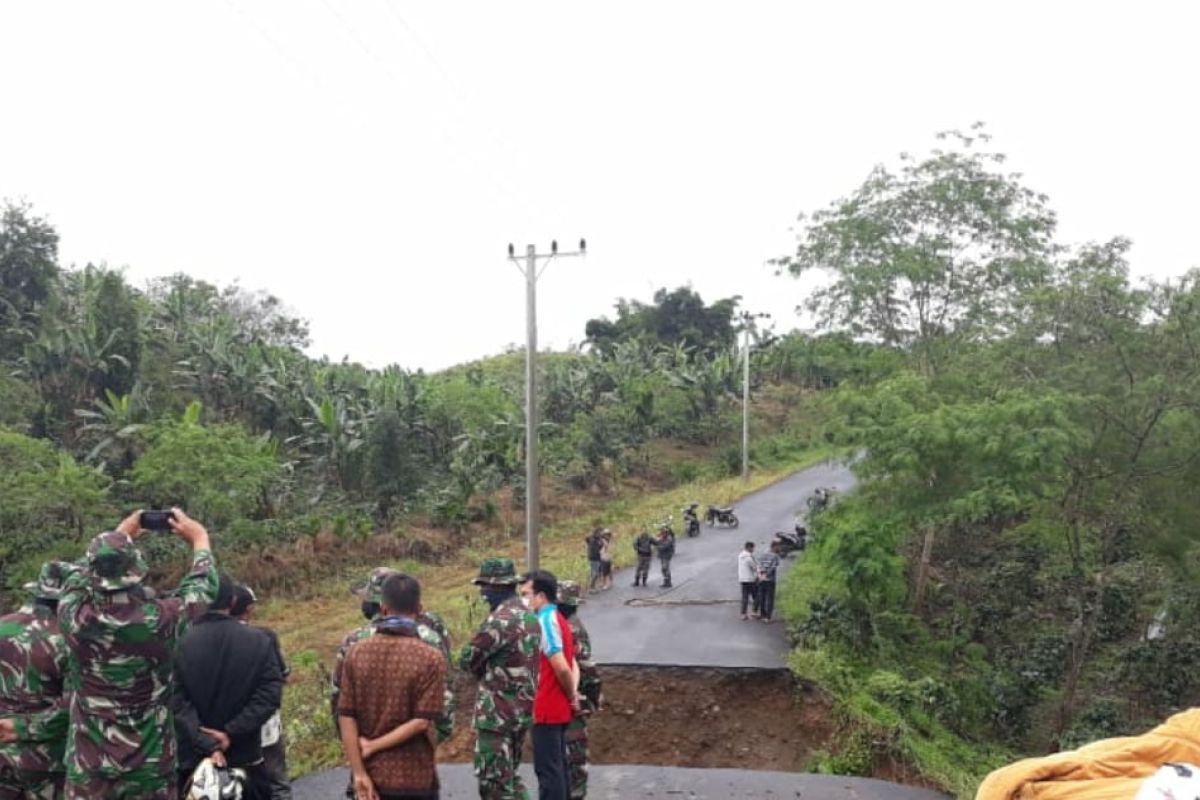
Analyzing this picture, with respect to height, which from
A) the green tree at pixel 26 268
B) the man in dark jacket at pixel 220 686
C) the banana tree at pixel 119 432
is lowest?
the man in dark jacket at pixel 220 686

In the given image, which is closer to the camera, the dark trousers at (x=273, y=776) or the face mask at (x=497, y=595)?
the dark trousers at (x=273, y=776)

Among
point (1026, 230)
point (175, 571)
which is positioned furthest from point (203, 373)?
point (1026, 230)

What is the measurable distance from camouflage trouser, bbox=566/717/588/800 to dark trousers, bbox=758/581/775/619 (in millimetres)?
9774

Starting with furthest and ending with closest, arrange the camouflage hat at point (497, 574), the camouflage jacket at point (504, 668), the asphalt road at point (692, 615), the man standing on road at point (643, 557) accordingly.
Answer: the man standing on road at point (643, 557)
the asphalt road at point (692, 615)
the camouflage hat at point (497, 574)
the camouflage jacket at point (504, 668)

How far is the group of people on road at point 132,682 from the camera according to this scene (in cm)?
335

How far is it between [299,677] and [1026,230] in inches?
589

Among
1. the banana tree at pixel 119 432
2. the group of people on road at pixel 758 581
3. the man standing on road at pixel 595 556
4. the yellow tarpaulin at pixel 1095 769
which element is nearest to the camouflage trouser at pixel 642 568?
the man standing on road at pixel 595 556

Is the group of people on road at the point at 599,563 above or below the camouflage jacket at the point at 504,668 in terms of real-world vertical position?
below

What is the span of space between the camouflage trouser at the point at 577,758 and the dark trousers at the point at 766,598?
9.77 metres

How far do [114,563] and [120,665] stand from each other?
1.20ft

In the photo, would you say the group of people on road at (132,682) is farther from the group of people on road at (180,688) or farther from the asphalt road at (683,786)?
the asphalt road at (683,786)

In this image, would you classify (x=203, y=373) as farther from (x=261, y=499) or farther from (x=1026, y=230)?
(x=1026, y=230)

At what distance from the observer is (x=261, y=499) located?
21.0m

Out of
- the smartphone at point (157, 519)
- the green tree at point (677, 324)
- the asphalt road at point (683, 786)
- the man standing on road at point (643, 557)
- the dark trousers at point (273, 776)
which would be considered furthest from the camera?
the green tree at point (677, 324)
